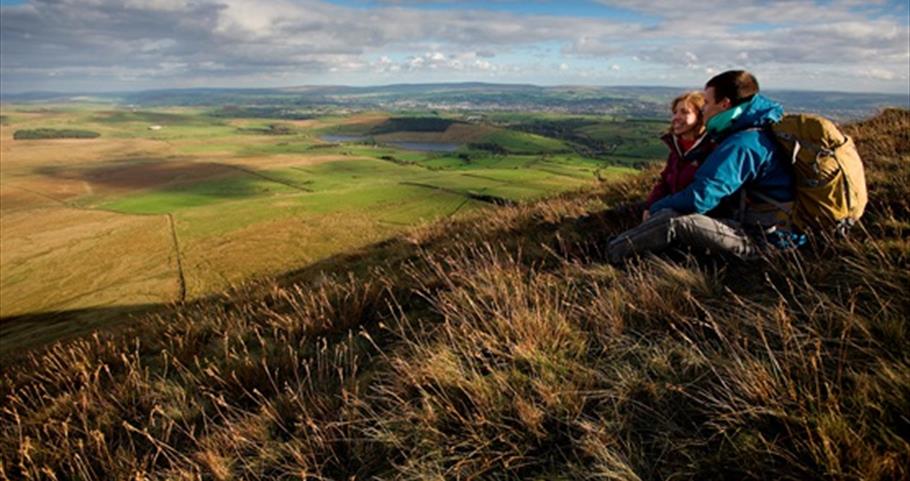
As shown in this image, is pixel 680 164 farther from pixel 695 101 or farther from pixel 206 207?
pixel 206 207

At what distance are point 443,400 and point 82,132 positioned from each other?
249 m

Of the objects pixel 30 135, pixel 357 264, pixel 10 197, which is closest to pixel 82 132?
pixel 30 135

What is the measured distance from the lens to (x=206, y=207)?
70062 millimetres

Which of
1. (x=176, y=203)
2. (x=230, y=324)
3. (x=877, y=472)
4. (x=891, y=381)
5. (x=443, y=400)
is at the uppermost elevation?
(x=891, y=381)

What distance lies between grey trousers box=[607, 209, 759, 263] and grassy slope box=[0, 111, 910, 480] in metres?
0.20

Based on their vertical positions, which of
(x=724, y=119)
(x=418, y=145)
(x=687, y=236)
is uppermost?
(x=418, y=145)

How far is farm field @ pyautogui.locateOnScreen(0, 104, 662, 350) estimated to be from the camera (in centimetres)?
4178

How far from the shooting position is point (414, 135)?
180 metres

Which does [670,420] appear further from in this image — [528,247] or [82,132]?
[82,132]

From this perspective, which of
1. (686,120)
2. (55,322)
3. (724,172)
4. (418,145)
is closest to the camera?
(724,172)

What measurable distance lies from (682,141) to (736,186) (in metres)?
1.68

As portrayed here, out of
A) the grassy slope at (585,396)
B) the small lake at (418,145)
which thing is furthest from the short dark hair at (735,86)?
the small lake at (418,145)

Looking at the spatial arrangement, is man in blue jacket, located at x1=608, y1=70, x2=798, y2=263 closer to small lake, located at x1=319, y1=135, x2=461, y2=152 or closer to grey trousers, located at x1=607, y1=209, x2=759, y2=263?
grey trousers, located at x1=607, y1=209, x2=759, y2=263

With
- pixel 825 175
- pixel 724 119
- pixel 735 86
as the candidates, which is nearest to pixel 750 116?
pixel 724 119
